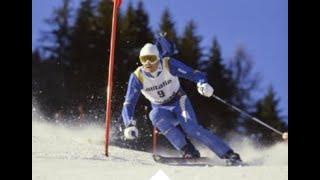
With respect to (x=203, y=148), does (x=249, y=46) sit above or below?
above

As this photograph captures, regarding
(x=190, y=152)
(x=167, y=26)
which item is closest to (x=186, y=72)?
(x=167, y=26)

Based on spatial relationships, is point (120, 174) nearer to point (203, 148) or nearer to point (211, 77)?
point (203, 148)

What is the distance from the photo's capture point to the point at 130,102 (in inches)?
139

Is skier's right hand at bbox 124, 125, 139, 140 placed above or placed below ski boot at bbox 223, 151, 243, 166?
above

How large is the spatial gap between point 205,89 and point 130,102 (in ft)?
1.22

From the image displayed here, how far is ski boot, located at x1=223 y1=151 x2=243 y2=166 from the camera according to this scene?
11.5ft

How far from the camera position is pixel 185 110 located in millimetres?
3543

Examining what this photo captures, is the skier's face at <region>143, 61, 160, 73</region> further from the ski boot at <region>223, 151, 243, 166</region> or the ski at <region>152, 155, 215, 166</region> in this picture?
the ski boot at <region>223, 151, 243, 166</region>

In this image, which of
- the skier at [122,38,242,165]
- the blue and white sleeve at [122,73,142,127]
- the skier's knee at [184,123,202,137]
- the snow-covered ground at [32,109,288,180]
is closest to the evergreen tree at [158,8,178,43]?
the skier at [122,38,242,165]

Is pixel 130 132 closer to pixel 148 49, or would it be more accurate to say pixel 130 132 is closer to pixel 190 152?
pixel 190 152

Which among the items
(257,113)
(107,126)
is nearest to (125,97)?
(107,126)

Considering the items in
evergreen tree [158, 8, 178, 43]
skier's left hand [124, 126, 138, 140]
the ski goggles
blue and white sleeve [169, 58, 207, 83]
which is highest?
evergreen tree [158, 8, 178, 43]

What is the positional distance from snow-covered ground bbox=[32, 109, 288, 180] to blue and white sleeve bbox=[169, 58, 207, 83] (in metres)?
0.35
